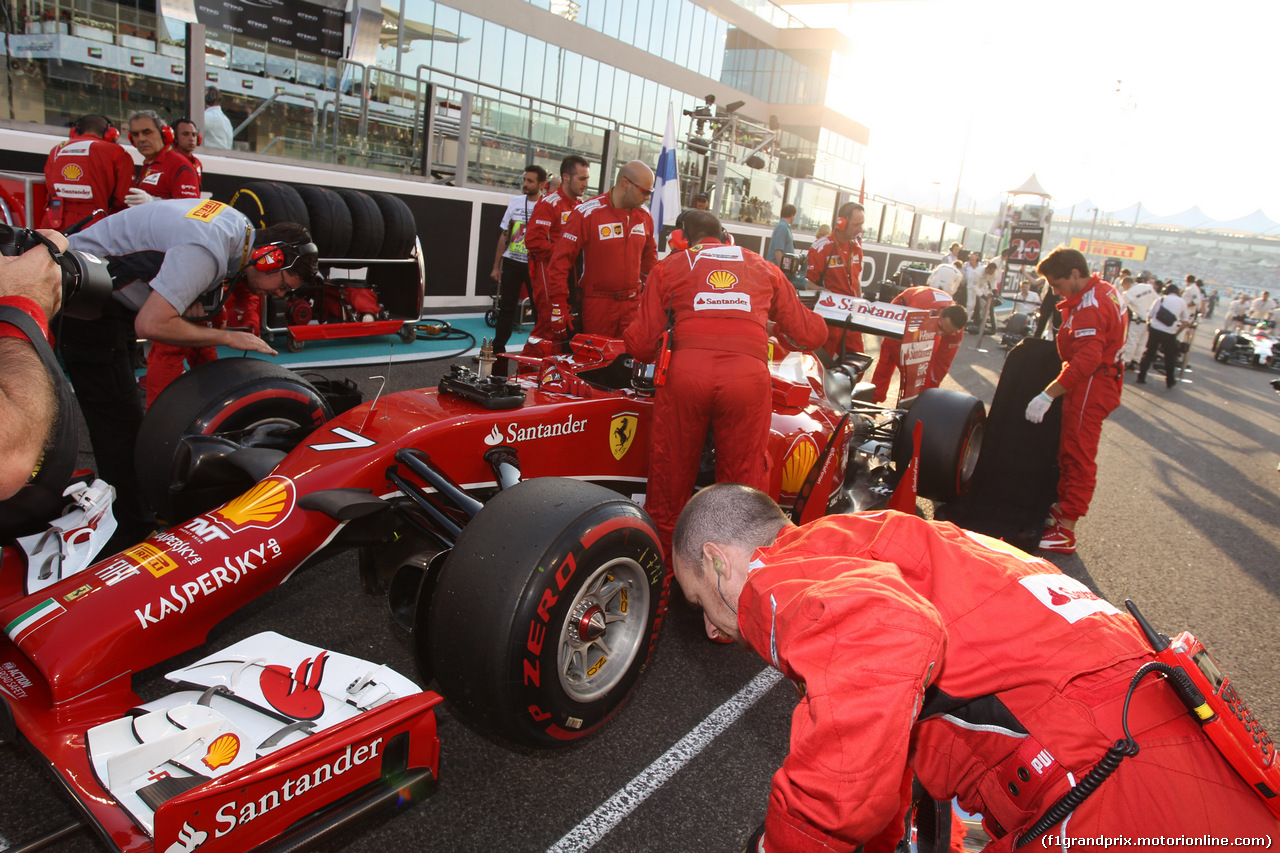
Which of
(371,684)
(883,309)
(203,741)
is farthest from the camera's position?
(883,309)

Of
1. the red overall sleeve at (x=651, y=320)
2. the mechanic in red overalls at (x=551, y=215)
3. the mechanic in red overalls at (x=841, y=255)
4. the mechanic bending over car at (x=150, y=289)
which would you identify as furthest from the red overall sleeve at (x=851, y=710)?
the mechanic in red overalls at (x=841, y=255)

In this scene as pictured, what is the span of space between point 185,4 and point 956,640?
11.2m

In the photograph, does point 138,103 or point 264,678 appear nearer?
point 264,678

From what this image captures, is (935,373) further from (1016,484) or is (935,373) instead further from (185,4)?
(185,4)

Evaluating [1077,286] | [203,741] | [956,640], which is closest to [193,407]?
[203,741]

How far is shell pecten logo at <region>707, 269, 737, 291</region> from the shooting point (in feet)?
11.5

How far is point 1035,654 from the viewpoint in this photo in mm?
1315

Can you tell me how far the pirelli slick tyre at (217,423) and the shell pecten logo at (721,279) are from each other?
5.89 ft

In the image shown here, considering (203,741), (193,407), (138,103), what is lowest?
(203,741)

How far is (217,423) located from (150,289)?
0.79 meters

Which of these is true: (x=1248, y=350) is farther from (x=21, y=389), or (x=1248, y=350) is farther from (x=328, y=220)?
(x=21, y=389)

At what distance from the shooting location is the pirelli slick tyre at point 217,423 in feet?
8.87

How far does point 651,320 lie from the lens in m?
3.71

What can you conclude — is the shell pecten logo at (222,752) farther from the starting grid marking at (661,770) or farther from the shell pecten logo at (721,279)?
the shell pecten logo at (721,279)
